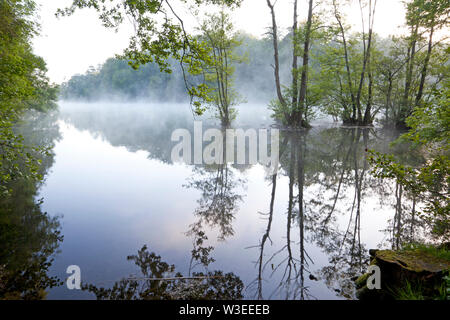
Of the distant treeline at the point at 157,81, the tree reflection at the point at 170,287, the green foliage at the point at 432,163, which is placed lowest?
the tree reflection at the point at 170,287

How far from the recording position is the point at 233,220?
232 inches

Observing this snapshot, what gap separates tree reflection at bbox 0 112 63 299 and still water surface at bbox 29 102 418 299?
0.18 meters

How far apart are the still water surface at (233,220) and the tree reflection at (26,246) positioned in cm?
18

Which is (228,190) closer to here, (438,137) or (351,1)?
(438,137)

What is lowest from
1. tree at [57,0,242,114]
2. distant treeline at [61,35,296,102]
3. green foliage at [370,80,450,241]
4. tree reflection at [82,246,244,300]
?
tree reflection at [82,246,244,300]

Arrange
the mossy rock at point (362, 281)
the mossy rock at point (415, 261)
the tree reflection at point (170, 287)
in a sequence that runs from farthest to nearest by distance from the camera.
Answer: the mossy rock at point (362, 281), the tree reflection at point (170, 287), the mossy rock at point (415, 261)

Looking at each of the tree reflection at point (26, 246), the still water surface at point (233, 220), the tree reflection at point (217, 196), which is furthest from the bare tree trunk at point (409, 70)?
the tree reflection at point (26, 246)

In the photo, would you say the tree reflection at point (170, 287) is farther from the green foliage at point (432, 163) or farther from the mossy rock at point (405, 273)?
the green foliage at point (432, 163)

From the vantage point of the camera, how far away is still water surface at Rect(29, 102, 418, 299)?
12.6ft

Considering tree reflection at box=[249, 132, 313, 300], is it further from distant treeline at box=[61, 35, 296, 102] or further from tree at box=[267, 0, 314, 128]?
distant treeline at box=[61, 35, 296, 102]

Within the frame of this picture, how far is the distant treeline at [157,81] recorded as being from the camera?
7156cm

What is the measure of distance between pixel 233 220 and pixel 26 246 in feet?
13.0

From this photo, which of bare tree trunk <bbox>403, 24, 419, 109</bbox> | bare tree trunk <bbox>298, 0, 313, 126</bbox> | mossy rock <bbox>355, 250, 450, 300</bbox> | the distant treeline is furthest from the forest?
the distant treeline

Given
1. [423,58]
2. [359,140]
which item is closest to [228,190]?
[359,140]
